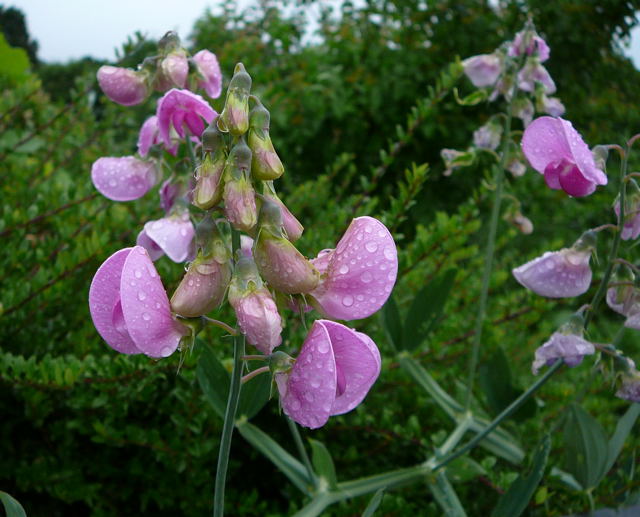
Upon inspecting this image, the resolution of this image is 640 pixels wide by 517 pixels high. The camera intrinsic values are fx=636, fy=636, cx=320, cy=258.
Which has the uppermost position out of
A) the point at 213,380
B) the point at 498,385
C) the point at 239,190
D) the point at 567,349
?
the point at 239,190

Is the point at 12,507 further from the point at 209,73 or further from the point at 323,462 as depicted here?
the point at 209,73

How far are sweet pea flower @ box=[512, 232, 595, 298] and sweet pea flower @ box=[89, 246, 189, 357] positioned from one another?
58 cm

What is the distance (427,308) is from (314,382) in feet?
2.39

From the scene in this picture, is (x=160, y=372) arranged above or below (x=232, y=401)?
below

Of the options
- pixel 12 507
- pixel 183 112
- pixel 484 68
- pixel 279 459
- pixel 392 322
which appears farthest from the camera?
pixel 484 68

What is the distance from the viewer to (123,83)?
0.95 meters

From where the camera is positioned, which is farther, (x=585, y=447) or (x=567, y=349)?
(x=585, y=447)

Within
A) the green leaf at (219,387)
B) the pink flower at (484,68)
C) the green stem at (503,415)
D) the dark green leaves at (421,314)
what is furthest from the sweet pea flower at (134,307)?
the pink flower at (484,68)

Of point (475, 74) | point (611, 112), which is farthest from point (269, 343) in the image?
point (611, 112)

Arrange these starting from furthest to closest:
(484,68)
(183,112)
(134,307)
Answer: (484,68), (183,112), (134,307)

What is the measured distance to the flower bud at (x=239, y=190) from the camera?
562 mm

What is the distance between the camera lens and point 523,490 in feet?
2.97

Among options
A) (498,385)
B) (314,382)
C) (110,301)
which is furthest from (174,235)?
(498,385)

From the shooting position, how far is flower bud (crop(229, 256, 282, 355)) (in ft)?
1.81
